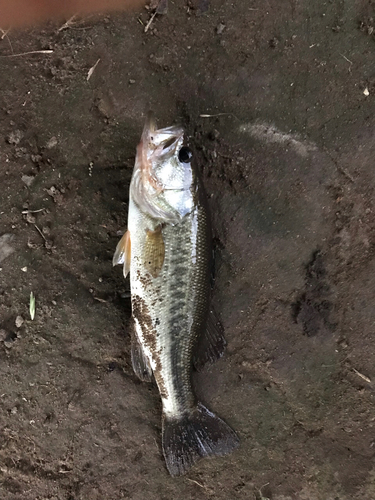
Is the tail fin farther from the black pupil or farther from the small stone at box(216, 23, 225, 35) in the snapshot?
the small stone at box(216, 23, 225, 35)

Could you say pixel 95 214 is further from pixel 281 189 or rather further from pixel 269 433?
pixel 269 433

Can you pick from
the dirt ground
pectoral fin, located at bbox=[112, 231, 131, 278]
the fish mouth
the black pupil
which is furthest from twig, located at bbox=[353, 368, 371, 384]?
the fish mouth

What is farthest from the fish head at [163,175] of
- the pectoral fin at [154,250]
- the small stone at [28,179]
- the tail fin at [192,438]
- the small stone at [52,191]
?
the tail fin at [192,438]

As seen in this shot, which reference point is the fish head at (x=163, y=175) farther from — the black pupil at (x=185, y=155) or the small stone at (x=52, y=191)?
the small stone at (x=52, y=191)

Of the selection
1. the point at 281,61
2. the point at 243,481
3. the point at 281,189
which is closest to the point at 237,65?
the point at 281,61

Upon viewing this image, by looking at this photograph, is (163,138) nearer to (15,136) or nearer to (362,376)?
(15,136)
